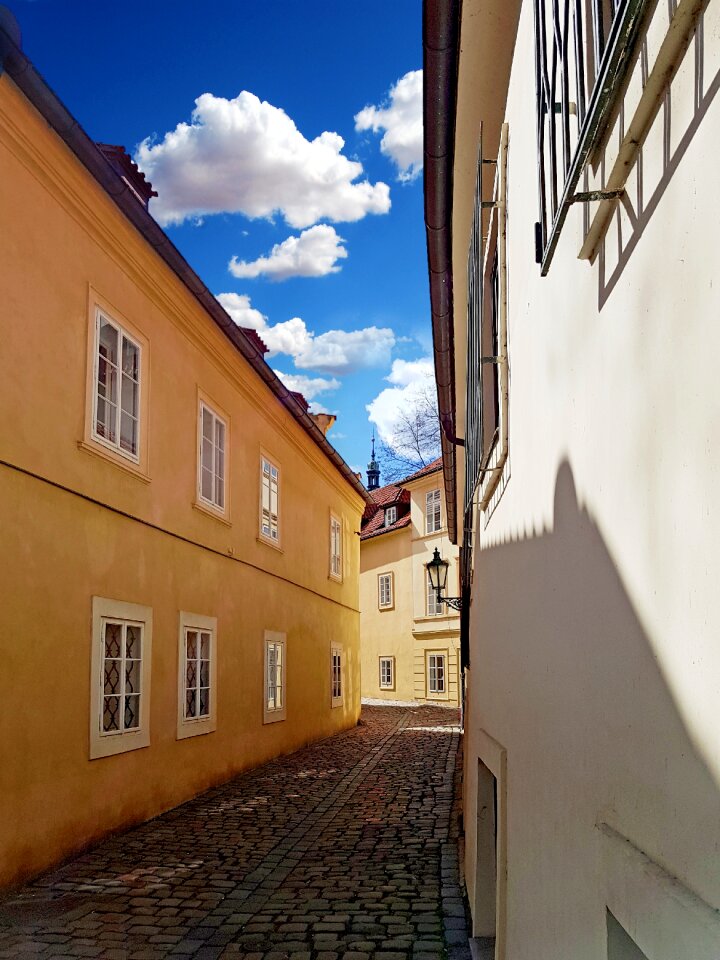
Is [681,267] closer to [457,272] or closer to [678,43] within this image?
[678,43]

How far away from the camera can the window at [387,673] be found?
113 ft

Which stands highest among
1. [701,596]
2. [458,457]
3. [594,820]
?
[458,457]

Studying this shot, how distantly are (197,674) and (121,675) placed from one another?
2.40 metres

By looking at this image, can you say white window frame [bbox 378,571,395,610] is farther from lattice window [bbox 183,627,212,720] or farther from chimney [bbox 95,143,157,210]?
chimney [bbox 95,143,157,210]

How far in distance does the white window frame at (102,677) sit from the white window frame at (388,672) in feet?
81.6

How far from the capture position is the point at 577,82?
2.21m

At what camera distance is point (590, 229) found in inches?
Result: 78.7

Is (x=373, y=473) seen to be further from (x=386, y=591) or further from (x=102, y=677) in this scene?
(x=102, y=677)

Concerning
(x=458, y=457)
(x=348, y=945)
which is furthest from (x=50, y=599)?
(x=458, y=457)

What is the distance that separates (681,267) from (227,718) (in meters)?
11.9

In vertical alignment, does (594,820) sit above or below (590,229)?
below

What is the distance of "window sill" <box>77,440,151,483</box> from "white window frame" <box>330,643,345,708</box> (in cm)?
1087

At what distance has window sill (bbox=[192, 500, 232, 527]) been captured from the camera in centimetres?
1173

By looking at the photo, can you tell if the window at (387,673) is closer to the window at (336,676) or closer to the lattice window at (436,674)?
the lattice window at (436,674)
